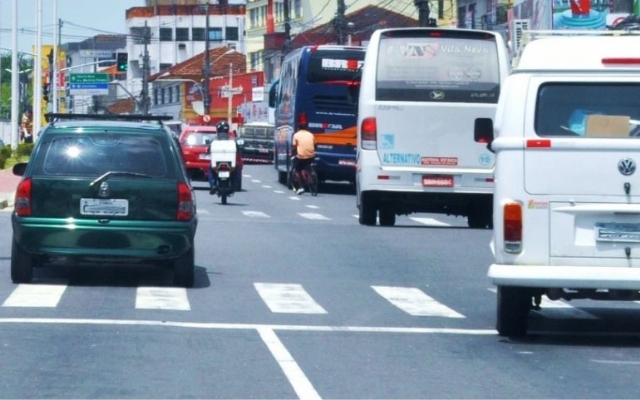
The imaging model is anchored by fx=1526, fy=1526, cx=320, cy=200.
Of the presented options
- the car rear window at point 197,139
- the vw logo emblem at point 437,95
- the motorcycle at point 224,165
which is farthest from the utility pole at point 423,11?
the vw logo emblem at point 437,95

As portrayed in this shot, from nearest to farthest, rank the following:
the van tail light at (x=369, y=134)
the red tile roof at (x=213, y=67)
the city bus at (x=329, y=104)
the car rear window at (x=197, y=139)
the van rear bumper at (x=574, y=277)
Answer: the van rear bumper at (x=574, y=277) → the van tail light at (x=369, y=134) → the city bus at (x=329, y=104) → the car rear window at (x=197, y=139) → the red tile roof at (x=213, y=67)

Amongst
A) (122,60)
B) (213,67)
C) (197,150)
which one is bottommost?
(197,150)

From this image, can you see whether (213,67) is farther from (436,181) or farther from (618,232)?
(618,232)

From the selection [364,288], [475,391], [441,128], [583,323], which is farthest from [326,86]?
[475,391]

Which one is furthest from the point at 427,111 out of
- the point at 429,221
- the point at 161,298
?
the point at 161,298

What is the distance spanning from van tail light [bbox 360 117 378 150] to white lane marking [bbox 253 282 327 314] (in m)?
8.65

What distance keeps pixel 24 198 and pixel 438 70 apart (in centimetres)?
1129

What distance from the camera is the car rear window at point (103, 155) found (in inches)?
579

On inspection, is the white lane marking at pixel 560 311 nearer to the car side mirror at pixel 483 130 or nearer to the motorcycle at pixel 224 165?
the car side mirror at pixel 483 130

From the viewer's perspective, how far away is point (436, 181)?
24.4 m

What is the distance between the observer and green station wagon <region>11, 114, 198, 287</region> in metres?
14.6

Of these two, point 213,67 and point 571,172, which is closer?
point 571,172

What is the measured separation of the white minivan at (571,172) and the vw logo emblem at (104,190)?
15.1 ft

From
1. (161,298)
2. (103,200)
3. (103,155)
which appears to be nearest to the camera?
(161,298)
